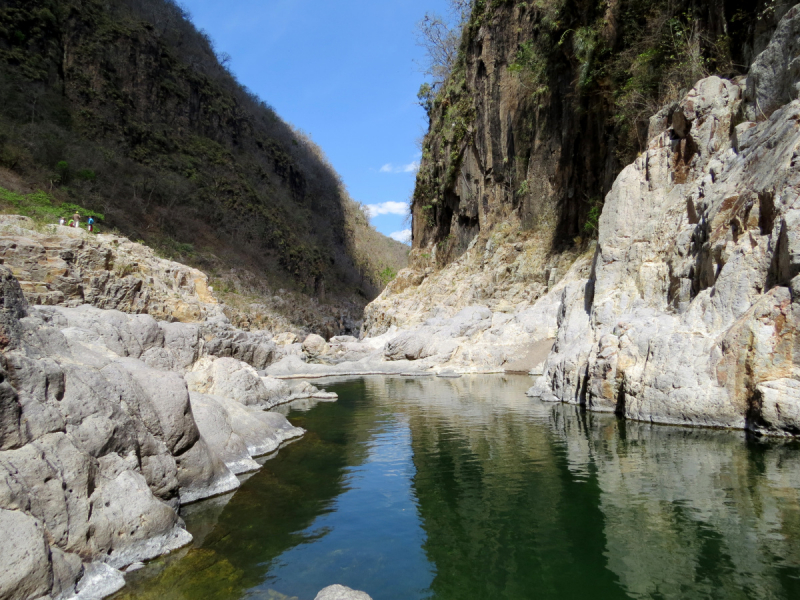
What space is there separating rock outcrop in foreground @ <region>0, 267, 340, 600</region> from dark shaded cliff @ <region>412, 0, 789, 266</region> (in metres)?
18.6

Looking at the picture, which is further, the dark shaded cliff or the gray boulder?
the dark shaded cliff

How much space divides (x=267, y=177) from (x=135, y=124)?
1853 cm

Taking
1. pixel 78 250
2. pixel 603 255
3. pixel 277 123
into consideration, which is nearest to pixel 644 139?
pixel 603 255

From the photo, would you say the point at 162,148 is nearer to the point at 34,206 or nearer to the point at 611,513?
the point at 34,206

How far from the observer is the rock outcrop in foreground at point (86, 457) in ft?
15.3

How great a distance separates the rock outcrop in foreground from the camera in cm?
466

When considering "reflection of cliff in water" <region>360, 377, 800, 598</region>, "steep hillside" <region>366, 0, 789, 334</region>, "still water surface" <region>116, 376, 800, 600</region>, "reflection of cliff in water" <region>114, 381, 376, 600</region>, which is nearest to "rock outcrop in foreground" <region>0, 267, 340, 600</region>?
"reflection of cliff in water" <region>114, 381, 376, 600</region>

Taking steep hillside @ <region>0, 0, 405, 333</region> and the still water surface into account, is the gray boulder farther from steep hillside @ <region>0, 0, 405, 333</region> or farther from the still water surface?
steep hillside @ <region>0, 0, 405, 333</region>

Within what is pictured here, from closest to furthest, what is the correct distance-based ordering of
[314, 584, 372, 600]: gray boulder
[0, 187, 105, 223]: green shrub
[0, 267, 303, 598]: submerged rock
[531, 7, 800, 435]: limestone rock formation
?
1. [314, 584, 372, 600]: gray boulder
2. [0, 267, 303, 598]: submerged rock
3. [531, 7, 800, 435]: limestone rock formation
4. [0, 187, 105, 223]: green shrub

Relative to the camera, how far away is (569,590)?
5.01 meters

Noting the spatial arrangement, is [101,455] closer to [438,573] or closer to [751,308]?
[438,573]

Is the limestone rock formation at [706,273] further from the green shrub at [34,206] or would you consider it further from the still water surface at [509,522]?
the green shrub at [34,206]

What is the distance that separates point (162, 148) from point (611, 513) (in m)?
53.8

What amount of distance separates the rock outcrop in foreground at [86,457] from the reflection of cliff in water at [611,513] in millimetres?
3365
